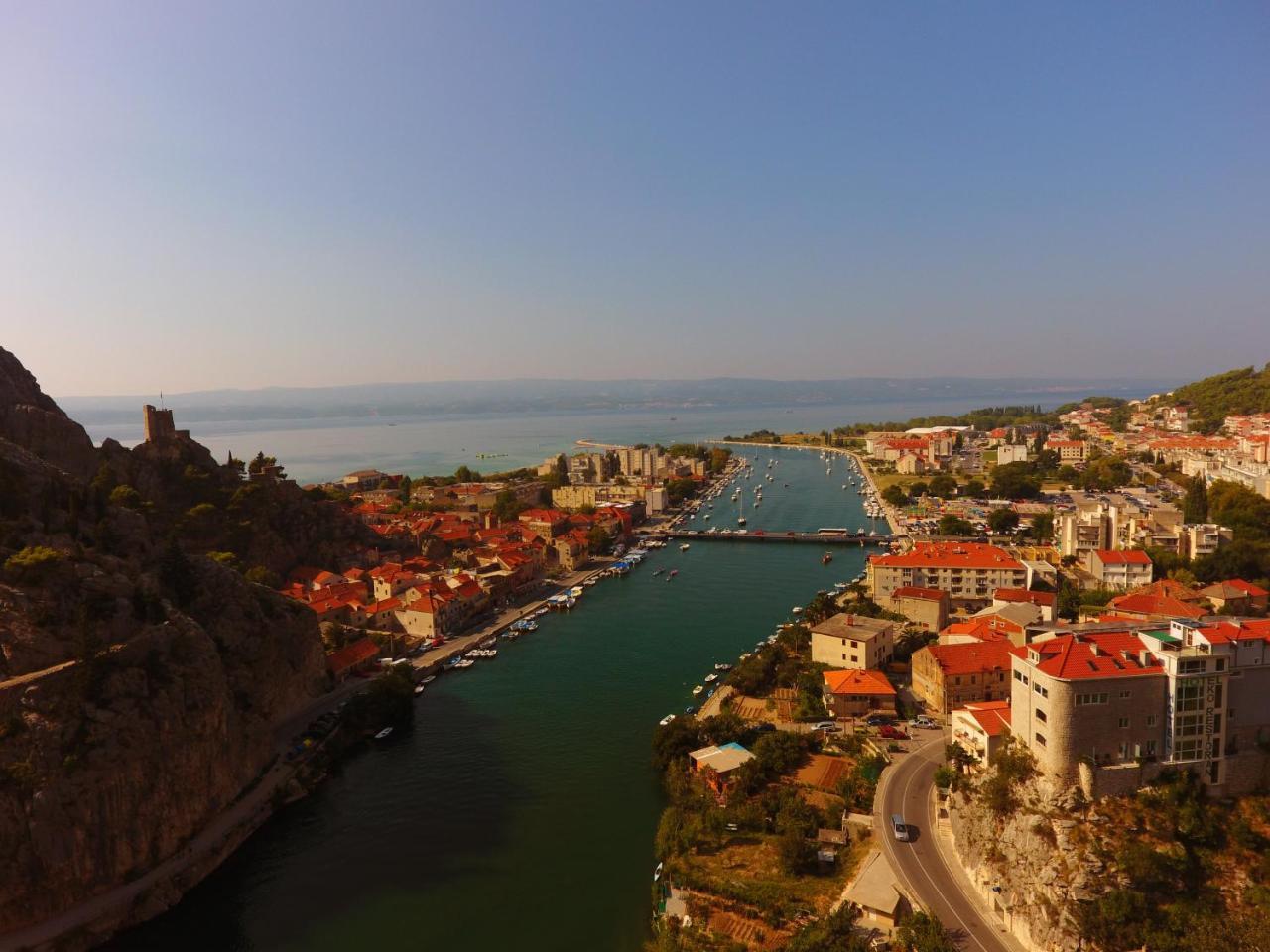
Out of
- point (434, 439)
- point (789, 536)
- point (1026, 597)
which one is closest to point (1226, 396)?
point (789, 536)

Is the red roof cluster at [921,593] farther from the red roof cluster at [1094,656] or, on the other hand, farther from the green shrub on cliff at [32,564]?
the green shrub on cliff at [32,564]

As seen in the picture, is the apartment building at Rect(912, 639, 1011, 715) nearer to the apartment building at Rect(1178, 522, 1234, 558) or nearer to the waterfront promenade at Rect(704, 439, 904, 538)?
the apartment building at Rect(1178, 522, 1234, 558)

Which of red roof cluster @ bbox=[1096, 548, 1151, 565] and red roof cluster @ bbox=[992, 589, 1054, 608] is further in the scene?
red roof cluster @ bbox=[1096, 548, 1151, 565]

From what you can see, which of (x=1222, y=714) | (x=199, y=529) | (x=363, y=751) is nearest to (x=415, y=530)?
(x=199, y=529)

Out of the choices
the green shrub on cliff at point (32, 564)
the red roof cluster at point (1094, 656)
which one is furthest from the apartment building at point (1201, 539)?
the green shrub on cliff at point (32, 564)

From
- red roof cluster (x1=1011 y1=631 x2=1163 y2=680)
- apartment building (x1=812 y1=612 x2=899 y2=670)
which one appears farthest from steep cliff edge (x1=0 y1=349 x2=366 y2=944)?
red roof cluster (x1=1011 y1=631 x2=1163 y2=680)

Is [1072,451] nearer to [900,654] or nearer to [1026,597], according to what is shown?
[1026,597]
